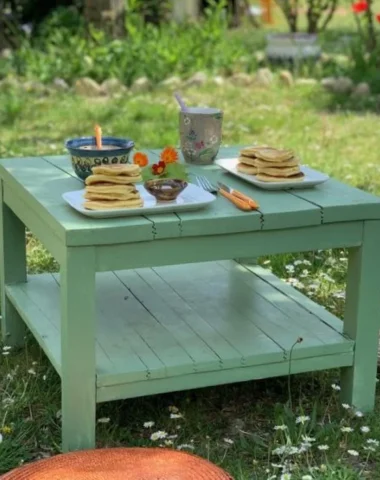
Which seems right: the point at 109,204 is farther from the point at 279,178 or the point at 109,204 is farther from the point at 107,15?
the point at 107,15

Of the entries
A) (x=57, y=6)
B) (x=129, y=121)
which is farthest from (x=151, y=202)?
(x=57, y=6)

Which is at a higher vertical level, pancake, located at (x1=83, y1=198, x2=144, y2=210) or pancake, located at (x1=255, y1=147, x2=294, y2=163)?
pancake, located at (x1=255, y1=147, x2=294, y2=163)

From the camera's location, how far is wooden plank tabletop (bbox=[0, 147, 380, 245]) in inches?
89.7

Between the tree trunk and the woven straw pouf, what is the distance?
6.36m

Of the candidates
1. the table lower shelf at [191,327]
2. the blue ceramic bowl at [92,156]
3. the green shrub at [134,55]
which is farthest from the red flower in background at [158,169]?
the green shrub at [134,55]

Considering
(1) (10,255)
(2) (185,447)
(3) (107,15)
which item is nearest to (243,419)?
(2) (185,447)

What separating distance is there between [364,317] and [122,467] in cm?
86

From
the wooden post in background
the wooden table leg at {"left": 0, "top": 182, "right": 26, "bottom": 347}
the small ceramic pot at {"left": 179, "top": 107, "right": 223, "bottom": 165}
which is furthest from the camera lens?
the wooden post in background

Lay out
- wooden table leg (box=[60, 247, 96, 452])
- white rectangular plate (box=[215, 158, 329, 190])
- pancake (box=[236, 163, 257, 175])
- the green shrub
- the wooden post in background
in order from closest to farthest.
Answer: wooden table leg (box=[60, 247, 96, 452]) → white rectangular plate (box=[215, 158, 329, 190]) → pancake (box=[236, 163, 257, 175]) → the green shrub → the wooden post in background

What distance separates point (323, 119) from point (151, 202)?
4.10m

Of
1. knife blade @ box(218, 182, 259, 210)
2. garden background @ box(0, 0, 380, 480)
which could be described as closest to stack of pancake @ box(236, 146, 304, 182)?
knife blade @ box(218, 182, 259, 210)

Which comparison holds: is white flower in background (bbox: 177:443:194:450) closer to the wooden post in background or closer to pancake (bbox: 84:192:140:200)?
pancake (bbox: 84:192:140:200)

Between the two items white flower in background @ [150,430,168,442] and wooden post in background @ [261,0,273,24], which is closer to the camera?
white flower in background @ [150,430,168,442]

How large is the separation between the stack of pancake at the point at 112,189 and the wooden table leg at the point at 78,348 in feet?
0.44
